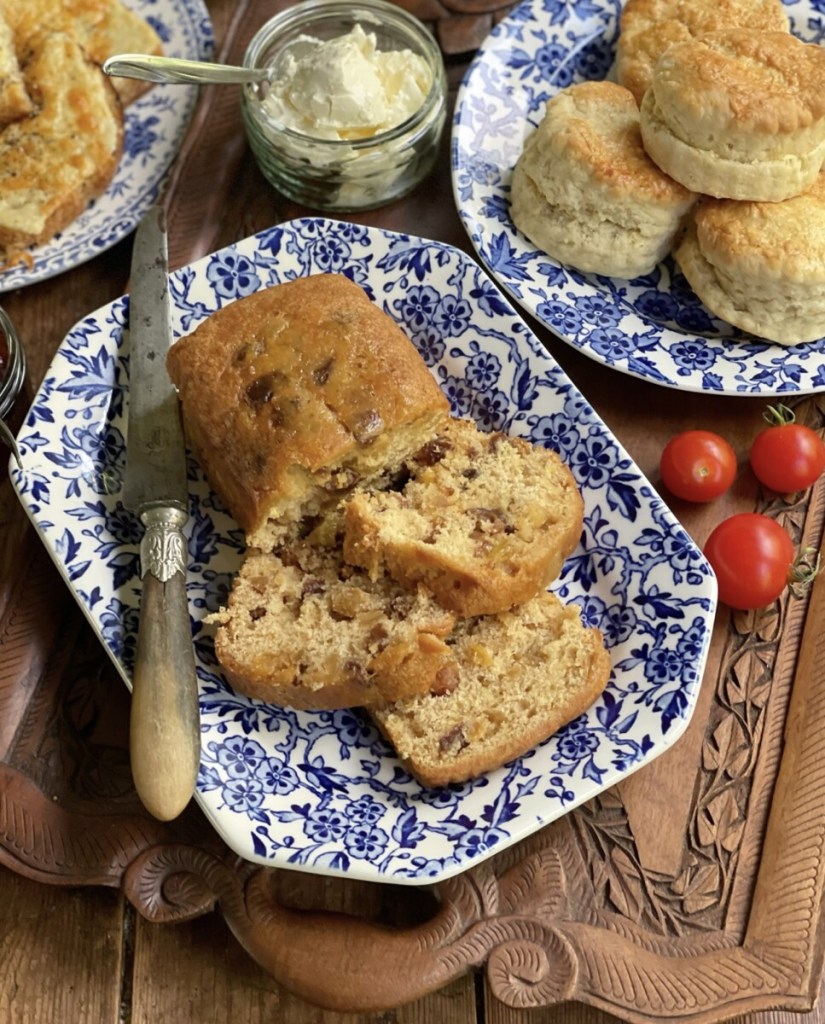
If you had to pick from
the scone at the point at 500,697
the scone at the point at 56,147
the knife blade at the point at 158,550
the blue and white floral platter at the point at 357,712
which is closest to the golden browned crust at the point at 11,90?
the scone at the point at 56,147

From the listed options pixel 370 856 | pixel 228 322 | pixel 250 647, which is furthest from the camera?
pixel 228 322

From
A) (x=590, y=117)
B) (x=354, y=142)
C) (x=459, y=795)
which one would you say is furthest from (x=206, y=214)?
(x=459, y=795)

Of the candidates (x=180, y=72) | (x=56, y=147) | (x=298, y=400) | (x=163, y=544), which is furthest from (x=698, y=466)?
(x=56, y=147)

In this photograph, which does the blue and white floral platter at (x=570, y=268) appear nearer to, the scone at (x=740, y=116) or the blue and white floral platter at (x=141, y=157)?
the scone at (x=740, y=116)

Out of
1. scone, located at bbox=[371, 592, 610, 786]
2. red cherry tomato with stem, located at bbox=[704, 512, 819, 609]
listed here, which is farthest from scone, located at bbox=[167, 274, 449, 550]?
red cherry tomato with stem, located at bbox=[704, 512, 819, 609]

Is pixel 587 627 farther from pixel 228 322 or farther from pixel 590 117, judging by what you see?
pixel 590 117

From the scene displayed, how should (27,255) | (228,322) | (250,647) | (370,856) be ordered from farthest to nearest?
(27,255) < (228,322) < (250,647) < (370,856)

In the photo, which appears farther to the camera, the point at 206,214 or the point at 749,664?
the point at 206,214
